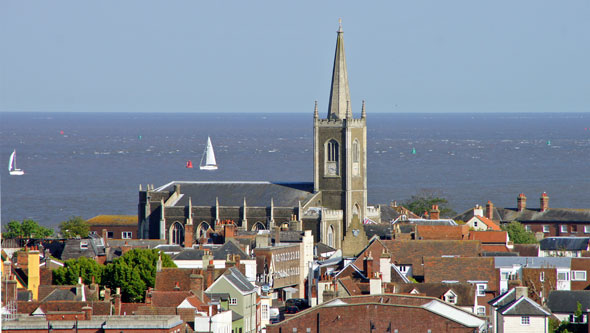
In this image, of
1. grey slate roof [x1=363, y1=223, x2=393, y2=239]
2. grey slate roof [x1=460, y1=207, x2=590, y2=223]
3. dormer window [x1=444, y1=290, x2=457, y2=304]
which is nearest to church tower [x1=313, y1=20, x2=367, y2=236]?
grey slate roof [x1=460, y1=207, x2=590, y2=223]

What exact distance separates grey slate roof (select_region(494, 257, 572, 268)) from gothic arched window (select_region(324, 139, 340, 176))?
1477 inches

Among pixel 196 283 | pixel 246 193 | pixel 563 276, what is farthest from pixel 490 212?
pixel 196 283

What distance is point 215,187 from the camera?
10238 cm

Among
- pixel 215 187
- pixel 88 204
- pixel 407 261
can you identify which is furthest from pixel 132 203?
pixel 407 261

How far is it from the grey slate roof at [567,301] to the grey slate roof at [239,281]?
10.7 meters

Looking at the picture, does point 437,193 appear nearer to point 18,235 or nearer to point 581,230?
point 581,230

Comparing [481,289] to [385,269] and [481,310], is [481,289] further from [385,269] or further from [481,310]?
[385,269]

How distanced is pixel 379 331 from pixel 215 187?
5686cm

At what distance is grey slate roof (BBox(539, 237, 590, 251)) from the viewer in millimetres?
78875

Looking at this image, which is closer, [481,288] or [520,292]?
[520,292]

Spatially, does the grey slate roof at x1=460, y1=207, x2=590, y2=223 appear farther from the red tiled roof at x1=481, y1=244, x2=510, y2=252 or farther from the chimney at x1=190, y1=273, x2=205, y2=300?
the chimney at x1=190, y1=273, x2=205, y2=300

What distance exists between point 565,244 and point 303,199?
23.9m

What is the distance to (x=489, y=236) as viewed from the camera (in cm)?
8088
